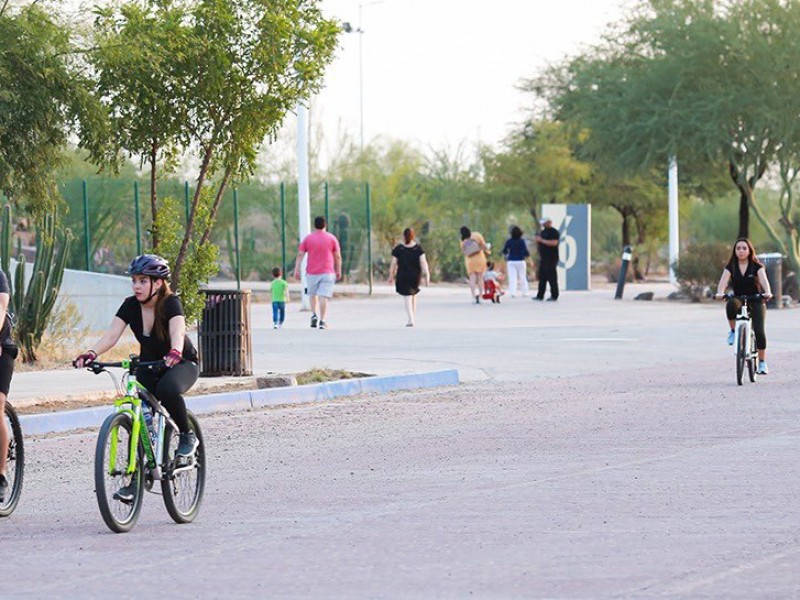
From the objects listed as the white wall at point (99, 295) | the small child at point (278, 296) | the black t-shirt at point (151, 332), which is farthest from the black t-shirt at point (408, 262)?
the black t-shirt at point (151, 332)

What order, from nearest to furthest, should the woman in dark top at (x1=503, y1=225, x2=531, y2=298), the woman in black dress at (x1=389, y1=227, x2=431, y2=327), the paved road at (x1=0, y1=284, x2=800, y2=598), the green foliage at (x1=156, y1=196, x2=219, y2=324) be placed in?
the paved road at (x1=0, y1=284, x2=800, y2=598), the green foliage at (x1=156, y1=196, x2=219, y2=324), the woman in black dress at (x1=389, y1=227, x2=431, y2=327), the woman in dark top at (x1=503, y1=225, x2=531, y2=298)

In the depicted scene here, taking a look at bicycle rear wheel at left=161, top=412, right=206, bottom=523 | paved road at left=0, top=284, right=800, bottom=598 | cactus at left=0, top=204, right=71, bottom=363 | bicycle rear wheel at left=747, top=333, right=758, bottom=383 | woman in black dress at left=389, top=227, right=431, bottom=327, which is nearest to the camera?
paved road at left=0, top=284, right=800, bottom=598

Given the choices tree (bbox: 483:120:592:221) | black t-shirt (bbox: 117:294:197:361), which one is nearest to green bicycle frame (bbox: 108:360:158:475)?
black t-shirt (bbox: 117:294:197:361)

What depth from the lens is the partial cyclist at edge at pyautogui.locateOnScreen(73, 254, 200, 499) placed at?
9875 mm

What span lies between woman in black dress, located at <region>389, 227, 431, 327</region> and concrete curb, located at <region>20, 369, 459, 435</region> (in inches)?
405

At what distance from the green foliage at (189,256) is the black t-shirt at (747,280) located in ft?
19.6

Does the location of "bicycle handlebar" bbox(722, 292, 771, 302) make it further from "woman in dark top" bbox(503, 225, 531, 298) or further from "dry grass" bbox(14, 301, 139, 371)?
"woman in dark top" bbox(503, 225, 531, 298)

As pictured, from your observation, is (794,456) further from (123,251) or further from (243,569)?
(123,251)

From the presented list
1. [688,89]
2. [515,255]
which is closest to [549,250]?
[515,255]

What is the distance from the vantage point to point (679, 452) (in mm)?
13023

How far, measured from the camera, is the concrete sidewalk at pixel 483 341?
20828mm

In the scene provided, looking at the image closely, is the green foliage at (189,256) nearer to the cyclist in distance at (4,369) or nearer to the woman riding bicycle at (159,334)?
the cyclist in distance at (4,369)

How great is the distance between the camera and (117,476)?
9594 mm

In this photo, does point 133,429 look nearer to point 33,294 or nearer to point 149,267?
point 149,267
